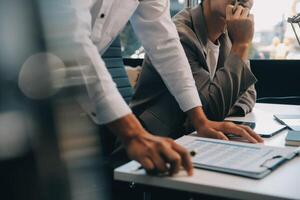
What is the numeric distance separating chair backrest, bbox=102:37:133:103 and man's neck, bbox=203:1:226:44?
0.38 metres

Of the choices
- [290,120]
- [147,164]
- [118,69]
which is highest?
[118,69]

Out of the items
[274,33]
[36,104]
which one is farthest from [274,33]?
[36,104]

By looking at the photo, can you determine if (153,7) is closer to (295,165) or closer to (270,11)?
(295,165)

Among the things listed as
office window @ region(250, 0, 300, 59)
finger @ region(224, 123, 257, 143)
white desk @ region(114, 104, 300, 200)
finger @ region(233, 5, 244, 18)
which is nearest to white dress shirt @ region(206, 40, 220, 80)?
finger @ region(233, 5, 244, 18)

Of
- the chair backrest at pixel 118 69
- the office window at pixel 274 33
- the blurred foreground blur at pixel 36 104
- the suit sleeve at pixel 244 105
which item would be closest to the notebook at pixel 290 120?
the suit sleeve at pixel 244 105

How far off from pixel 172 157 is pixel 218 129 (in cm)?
43

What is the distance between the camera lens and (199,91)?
4.69ft

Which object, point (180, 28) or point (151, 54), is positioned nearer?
point (151, 54)

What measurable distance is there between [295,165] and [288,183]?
13 cm

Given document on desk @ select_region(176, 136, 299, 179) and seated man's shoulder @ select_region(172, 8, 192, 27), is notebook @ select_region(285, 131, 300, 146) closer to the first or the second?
document on desk @ select_region(176, 136, 299, 179)

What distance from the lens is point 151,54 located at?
1.34m

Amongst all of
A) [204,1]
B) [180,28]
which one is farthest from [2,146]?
[204,1]

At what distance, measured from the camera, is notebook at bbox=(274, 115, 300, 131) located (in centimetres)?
127

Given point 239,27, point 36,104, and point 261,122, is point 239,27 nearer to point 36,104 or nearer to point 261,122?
point 261,122
